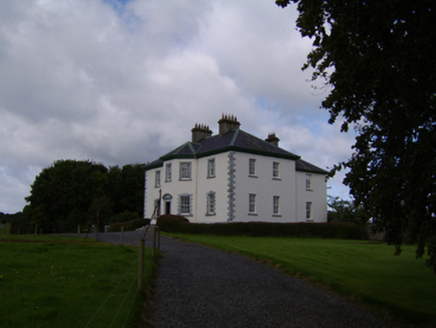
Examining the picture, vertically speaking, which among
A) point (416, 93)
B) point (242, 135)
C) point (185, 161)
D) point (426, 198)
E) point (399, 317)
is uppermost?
point (242, 135)

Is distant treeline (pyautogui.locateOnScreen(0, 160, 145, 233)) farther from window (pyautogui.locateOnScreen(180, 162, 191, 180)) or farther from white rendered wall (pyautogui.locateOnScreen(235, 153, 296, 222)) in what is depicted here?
white rendered wall (pyautogui.locateOnScreen(235, 153, 296, 222))

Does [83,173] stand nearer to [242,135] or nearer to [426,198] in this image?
[242,135]

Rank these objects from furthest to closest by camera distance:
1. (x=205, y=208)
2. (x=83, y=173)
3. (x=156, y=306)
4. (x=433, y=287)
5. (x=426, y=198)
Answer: (x=83, y=173), (x=205, y=208), (x=433, y=287), (x=156, y=306), (x=426, y=198)

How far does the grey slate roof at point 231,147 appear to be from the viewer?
3721 centimetres

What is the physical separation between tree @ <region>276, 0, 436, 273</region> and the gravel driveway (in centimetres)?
209

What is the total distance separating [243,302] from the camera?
9734 millimetres

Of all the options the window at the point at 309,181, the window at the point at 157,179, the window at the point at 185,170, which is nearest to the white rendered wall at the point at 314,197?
the window at the point at 309,181

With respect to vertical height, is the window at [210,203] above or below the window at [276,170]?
below

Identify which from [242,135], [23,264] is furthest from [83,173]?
[23,264]

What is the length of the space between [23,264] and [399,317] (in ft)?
31.1

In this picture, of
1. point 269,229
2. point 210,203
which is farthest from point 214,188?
point 269,229

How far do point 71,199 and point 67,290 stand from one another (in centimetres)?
4579

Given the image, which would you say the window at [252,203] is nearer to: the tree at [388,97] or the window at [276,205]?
the window at [276,205]

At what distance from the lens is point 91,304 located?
7883 mm
